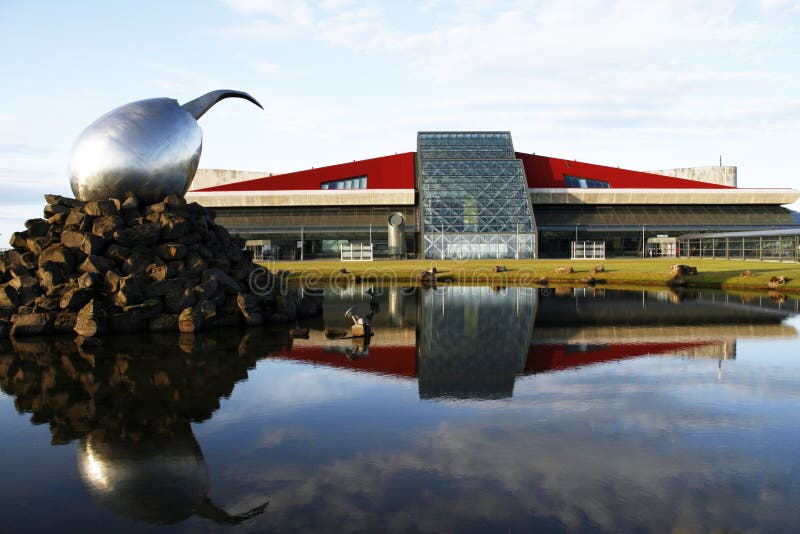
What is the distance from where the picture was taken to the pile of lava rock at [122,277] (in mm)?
18781

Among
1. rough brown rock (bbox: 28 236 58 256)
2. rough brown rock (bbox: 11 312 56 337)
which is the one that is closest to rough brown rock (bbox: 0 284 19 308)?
rough brown rock (bbox: 11 312 56 337)

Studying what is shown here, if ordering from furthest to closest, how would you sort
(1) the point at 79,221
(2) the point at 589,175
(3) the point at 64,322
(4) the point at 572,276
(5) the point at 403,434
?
1. (2) the point at 589,175
2. (4) the point at 572,276
3. (1) the point at 79,221
4. (3) the point at 64,322
5. (5) the point at 403,434

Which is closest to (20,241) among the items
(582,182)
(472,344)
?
(472,344)

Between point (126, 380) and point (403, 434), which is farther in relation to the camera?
point (126, 380)

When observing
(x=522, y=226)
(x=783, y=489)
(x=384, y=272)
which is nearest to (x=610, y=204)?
(x=522, y=226)

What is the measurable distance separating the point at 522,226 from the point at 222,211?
36.9m

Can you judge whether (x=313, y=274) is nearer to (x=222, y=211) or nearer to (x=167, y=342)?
(x=167, y=342)

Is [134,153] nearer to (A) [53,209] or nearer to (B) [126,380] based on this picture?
(A) [53,209]

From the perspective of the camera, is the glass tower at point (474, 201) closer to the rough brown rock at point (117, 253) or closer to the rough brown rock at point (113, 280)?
the rough brown rock at point (117, 253)

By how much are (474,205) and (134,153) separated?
51.4 metres

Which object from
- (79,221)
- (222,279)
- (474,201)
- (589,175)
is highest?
(589,175)

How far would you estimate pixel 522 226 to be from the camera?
67188 mm

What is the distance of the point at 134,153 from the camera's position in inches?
839

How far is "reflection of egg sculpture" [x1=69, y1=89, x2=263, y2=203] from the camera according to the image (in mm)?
21219
